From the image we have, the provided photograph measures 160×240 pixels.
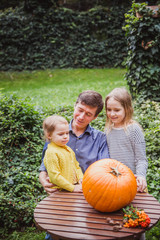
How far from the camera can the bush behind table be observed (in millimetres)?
3424

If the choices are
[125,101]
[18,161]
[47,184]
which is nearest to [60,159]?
[47,184]

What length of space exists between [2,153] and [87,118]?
8.12 feet

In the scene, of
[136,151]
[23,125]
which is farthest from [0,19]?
[136,151]

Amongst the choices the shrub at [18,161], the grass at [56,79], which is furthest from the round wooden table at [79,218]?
the grass at [56,79]

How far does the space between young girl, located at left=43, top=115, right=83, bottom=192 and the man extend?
0.73 feet

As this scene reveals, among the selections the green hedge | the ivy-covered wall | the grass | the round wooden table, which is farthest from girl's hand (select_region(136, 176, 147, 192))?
the ivy-covered wall

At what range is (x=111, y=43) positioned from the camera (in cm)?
1384

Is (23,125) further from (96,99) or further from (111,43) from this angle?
(111,43)

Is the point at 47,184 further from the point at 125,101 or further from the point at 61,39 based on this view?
the point at 61,39

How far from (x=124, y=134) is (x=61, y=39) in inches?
500

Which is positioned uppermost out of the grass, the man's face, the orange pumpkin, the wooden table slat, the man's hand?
the man's face

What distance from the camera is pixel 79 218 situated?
171 cm

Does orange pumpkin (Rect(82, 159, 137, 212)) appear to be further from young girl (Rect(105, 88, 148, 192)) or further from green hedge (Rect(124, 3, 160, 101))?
green hedge (Rect(124, 3, 160, 101))

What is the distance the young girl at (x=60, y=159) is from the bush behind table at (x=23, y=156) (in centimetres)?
150
